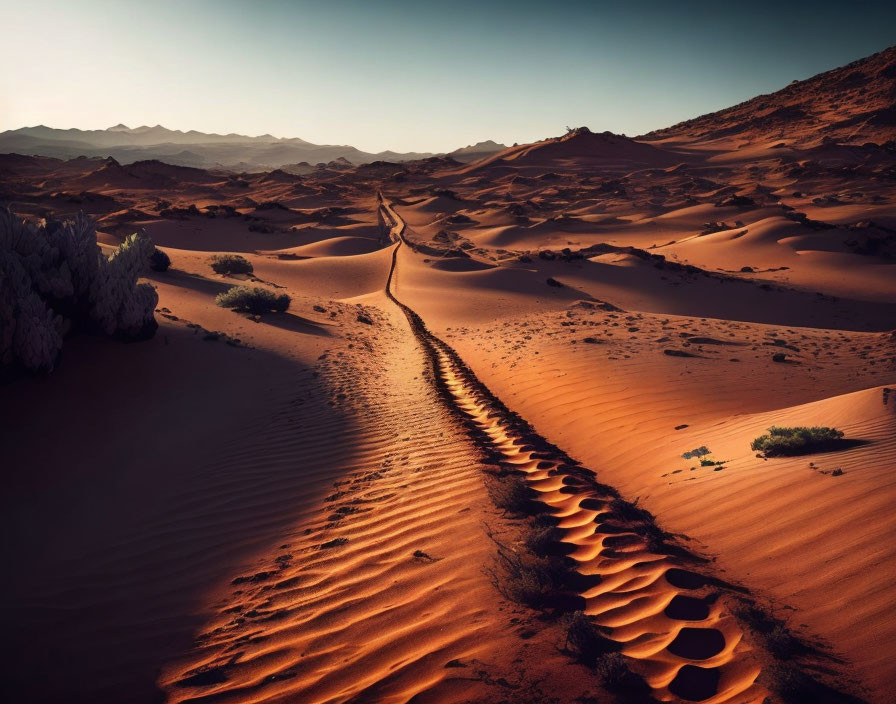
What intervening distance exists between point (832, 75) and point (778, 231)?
68.8 m

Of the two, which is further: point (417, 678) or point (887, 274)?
point (887, 274)

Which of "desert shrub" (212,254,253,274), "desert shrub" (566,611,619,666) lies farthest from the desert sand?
"desert shrub" (212,254,253,274)

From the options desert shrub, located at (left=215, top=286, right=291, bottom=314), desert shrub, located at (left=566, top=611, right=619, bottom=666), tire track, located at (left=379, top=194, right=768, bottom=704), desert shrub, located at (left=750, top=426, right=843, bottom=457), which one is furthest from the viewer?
desert shrub, located at (left=215, top=286, right=291, bottom=314)

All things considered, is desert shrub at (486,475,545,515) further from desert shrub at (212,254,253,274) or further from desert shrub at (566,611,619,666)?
desert shrub at (212,254,253,274)

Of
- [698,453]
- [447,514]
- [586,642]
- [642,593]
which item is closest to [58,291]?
[447,514]

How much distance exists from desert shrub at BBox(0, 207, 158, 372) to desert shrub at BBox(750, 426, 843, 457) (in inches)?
317

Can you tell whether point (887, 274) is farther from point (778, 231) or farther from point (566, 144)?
point (566, 144)

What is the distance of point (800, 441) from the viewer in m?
4.95

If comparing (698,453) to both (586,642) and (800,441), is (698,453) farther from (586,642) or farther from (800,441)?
(586,642)

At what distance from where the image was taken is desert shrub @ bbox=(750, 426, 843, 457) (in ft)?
16.2

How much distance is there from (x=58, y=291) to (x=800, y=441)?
914cm

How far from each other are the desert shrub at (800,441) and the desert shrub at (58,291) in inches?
317

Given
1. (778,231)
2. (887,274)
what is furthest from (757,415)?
(778,231)

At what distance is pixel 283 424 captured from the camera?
23.9 feet
